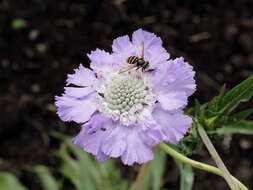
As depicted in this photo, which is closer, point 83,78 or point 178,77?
point 178,77

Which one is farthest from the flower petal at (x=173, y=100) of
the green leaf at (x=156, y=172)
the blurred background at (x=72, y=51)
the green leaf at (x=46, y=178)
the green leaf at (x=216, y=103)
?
the blurred background at (x=72, y=51)

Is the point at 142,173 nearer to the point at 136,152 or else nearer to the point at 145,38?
the point at 136,152

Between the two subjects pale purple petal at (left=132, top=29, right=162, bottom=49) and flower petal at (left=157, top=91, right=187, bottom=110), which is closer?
flower petal at (left=157, top=91, right=187, bottom=110)

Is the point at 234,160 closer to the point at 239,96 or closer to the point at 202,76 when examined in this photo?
the point at 202,76

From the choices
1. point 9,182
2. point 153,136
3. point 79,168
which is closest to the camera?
point 153,136

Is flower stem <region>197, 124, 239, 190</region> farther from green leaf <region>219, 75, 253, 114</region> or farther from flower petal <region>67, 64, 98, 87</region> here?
flower petal <region>67, 64, 98, 87</region>

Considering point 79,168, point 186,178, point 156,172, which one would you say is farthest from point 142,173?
point 79,168

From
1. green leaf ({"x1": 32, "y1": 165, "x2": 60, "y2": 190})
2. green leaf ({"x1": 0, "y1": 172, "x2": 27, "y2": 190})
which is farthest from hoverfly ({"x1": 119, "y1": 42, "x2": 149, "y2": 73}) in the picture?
green leaf ({"x1": 0, "y1": 172, "x2": 27, "y2": 190})
